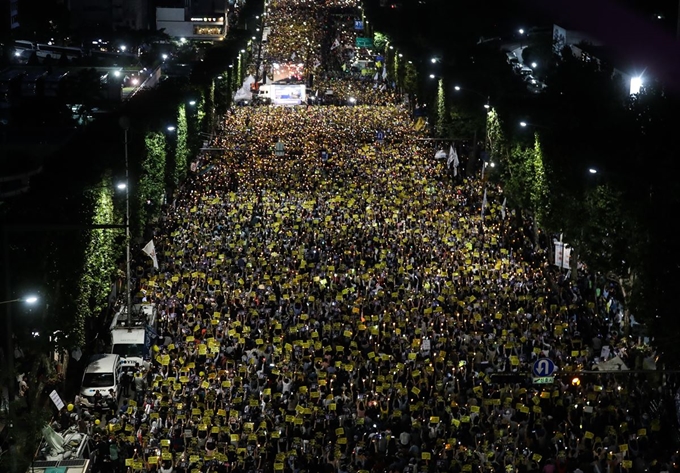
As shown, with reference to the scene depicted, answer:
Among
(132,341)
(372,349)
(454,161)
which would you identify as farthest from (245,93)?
(372,349)

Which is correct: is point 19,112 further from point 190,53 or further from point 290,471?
point 190,53

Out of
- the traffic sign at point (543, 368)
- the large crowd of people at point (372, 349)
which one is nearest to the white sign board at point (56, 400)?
the large crowd of people at point (372, 349)

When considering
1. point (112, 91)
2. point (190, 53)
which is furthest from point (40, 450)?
point (190, 53)

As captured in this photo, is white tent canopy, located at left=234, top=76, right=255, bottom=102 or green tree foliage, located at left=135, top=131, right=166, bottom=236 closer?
green tree foliage, located at left=135, top=131, right=166, bottom=236

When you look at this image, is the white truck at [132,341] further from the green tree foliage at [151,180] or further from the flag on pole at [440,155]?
the flag on pole at [440,155]

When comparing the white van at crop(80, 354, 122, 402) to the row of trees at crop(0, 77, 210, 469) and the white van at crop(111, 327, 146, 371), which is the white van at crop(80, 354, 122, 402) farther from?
the white van at crop(111, 327, 146, 371)

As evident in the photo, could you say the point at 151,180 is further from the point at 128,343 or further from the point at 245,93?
the point at 245,93

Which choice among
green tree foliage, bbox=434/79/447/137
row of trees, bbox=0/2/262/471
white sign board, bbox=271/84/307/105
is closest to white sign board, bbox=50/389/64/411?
row of trees, bbox=0/2/262/471
